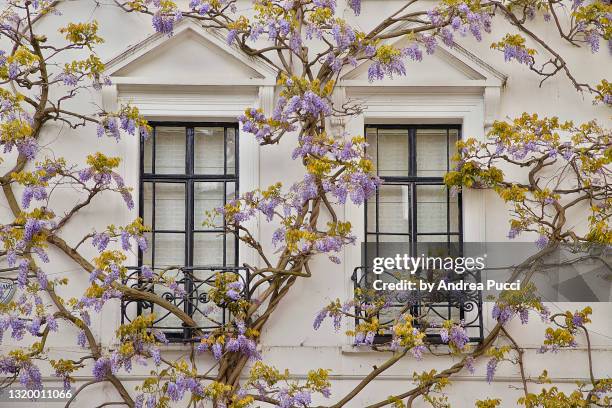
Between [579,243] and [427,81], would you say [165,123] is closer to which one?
[427,81]

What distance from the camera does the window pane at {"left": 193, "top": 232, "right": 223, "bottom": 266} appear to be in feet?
40.0

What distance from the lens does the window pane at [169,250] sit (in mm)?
12211

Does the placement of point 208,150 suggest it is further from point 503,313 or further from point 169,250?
point 503,313

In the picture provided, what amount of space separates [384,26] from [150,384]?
4063mm

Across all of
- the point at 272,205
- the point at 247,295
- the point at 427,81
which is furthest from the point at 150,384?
the point at 427,81

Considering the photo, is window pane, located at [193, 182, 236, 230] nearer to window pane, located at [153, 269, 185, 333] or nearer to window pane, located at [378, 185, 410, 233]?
window pane, located at [153, 269, 185, 333]

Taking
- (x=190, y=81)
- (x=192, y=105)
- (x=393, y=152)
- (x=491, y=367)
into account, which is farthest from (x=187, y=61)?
(x=491, y=367)

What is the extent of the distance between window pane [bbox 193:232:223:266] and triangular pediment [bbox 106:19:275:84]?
150 centimetres

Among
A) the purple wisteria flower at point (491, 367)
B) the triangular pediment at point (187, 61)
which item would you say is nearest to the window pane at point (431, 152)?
the triangular pediment at point (187, 61)

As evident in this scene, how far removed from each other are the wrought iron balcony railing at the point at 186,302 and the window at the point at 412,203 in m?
1.40

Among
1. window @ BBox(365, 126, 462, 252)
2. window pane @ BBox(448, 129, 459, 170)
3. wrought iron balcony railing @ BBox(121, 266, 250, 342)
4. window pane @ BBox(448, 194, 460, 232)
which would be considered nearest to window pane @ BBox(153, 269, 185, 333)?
wrought iron balcony railing @ BBox(121, 266, 250, 342)

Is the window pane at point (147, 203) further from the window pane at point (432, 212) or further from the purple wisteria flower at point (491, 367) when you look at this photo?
the purple wisteria flower at point (491, 367)

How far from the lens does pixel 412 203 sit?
1229cm

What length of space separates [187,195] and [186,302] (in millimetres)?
1059
